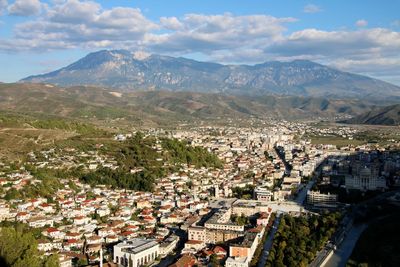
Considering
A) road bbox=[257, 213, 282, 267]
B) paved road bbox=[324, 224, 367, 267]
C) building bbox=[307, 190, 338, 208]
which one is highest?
building bbox=[307, 190, 338, 208]

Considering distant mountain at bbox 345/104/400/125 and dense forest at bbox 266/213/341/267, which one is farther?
distant mountain at bbox 345/104/400/125

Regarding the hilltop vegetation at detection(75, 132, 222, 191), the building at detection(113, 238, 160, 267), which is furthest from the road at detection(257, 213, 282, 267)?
the hilltop vegetation at detection(75, 132, 222, 191)

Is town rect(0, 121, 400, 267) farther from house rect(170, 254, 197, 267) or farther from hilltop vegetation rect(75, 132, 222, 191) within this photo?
hilltop vegetation rect(75, 132, 222, 191)

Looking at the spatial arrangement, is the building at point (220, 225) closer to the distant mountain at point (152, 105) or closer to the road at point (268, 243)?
the road at point (268, 243)

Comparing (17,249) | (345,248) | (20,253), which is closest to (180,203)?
(345,248)

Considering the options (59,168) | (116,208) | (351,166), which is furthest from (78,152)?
(351,166)

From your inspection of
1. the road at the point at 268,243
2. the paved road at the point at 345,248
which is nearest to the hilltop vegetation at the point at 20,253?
the road at the point at 268,243
